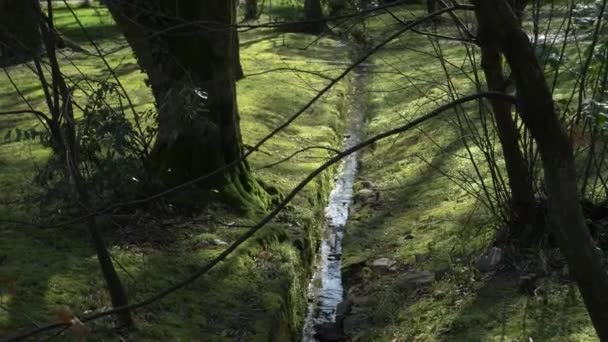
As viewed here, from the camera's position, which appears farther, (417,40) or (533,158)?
(417,40)

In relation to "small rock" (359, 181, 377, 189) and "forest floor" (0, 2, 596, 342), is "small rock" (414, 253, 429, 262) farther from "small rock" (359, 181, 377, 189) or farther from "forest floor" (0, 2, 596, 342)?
"small rock" (359, 181, 377, 189)

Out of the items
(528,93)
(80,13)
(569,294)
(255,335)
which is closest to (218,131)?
(255,335)

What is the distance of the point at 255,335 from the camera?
780 cm

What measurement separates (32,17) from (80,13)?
93.9ft

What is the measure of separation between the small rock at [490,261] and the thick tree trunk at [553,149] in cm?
405

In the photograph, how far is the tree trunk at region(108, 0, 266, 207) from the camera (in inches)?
396

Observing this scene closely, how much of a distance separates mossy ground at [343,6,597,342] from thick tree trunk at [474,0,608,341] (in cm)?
279

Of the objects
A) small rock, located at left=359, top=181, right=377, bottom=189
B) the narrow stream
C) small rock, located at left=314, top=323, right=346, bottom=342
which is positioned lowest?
small rock, located at left=314, top=323, right=346, bottom=342

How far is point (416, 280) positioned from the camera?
30.7 feet

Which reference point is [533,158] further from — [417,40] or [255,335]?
[417,40]

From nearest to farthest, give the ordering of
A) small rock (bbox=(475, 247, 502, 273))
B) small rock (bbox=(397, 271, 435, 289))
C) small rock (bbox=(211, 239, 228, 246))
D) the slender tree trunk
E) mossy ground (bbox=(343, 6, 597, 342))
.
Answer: the slender tree trunk, mossy ground (bbox=(343, 6, 597, 342)), small rock (bbox=(475, 247, 502, 273)), small rock (bbox=(397, 271, 435, 289)), small rock (bbox=(211, 239, 228, 246))

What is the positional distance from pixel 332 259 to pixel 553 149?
6934 mm

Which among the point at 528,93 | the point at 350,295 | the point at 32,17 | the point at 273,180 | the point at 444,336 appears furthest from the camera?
the point at 273,180

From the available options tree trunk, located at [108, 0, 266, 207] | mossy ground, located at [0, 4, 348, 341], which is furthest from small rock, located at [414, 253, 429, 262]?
tree trunk, located at [108, 0, 266, 207]
